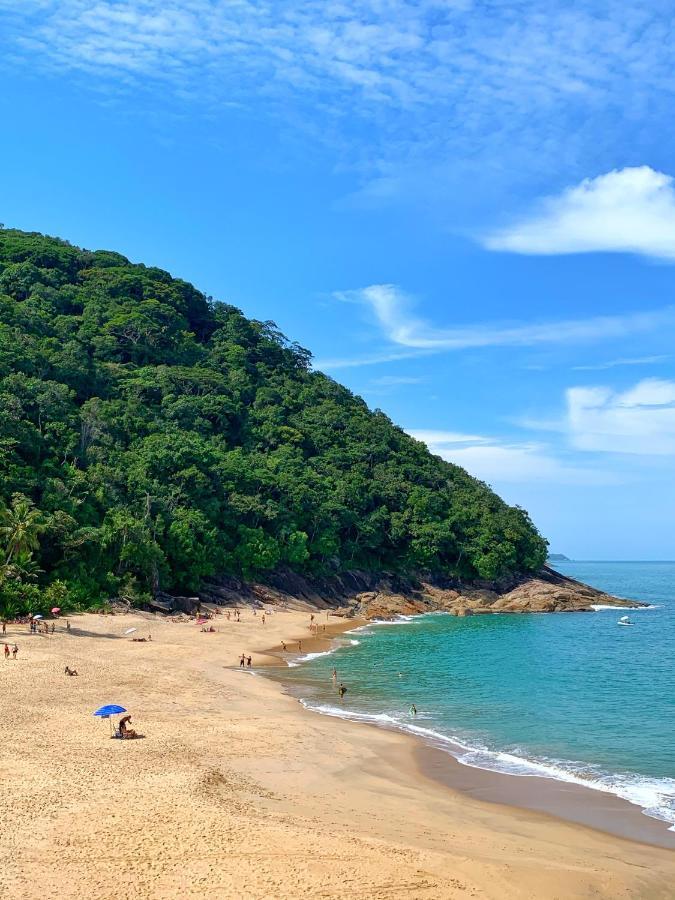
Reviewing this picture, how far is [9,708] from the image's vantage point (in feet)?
85.6

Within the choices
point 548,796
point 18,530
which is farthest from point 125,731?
point 18,530

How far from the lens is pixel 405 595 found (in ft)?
294

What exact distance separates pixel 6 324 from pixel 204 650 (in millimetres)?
55012

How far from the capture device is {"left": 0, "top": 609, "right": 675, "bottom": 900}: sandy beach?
43.7ft

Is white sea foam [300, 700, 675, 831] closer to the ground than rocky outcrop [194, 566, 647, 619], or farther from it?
closer to the ground

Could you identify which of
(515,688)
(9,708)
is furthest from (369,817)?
(515,688)

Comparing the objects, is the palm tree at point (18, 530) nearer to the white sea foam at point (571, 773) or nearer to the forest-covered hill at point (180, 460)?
the forest-covered hill at point (180, 460)

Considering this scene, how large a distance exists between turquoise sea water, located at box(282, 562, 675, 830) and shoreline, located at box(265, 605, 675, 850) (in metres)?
0.55

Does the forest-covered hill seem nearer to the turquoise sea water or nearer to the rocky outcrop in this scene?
the rocky outcrop

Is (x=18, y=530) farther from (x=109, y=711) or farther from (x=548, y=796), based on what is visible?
(x=548, y=796)

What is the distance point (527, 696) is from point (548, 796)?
16180mm

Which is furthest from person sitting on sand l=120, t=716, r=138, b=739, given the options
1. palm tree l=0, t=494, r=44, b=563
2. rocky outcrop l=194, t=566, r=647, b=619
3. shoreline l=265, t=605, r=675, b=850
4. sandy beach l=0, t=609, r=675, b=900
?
rocky outcrop l=194, t=566, r=647, b=619

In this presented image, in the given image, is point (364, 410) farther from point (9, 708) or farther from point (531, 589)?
point (9, 708)

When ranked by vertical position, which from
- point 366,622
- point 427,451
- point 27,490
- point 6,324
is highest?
point 6,324
